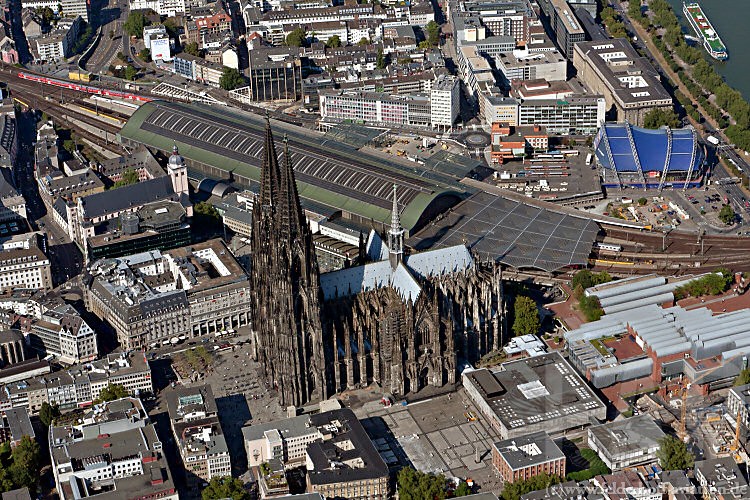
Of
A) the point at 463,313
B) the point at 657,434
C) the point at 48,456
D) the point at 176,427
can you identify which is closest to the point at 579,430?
the point at 657,434

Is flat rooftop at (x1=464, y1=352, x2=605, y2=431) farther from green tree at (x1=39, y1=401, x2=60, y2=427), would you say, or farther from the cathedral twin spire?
green tree at (x1=39, y1=401, x2=60, y2=427)

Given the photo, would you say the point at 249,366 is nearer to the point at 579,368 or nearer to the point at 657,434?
the point at 579,368

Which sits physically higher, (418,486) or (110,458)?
(110,458)

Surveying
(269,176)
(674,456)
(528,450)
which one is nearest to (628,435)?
(674,456)

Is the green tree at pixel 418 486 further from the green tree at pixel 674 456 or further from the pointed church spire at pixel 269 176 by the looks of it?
the pointed church spire at pixel 269 176

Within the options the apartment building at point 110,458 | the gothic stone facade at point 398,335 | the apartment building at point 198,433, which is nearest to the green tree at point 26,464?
the apartment building at point 110,458

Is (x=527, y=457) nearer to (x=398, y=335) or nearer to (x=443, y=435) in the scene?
(x=443, y=435)

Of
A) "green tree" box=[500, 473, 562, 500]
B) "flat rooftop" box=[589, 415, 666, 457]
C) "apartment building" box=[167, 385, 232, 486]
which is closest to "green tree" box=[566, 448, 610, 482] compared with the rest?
"flat rooftop" box=[589, 415, 666, 457]
